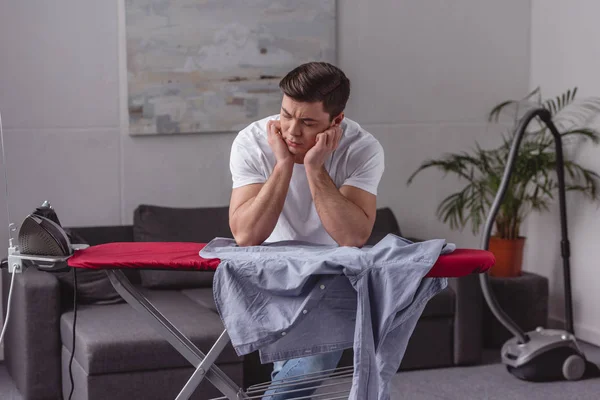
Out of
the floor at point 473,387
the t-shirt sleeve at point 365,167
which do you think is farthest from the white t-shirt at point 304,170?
the floor at point 473,387

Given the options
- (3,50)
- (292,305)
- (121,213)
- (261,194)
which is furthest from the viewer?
(121,213)

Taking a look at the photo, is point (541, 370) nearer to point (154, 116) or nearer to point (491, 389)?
point (491, 389)

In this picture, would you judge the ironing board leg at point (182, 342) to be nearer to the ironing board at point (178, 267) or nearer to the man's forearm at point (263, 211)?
the ironing board at point (178, 267)

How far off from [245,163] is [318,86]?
36cm

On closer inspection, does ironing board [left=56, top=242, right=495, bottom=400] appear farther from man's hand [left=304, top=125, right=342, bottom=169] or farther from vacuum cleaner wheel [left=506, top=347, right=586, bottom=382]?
vacuum cleaner wheel [left=506, top=347, right=586, bottom=382]

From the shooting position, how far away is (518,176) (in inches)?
188

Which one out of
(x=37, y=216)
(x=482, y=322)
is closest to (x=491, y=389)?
(x=482, y=322)

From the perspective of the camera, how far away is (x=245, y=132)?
2.92m

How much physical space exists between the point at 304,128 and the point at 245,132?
23 cm

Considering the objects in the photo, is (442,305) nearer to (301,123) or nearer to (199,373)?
(301,123)

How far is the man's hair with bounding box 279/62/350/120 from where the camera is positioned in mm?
2695

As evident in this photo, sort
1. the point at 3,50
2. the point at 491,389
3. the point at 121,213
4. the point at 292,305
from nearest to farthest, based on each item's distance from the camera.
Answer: the point at 292,305, the point at 491,389, the point at 3,50, the point at 121,213

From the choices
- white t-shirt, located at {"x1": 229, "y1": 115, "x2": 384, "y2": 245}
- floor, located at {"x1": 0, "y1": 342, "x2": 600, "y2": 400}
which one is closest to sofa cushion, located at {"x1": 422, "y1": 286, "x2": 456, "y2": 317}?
floor, located at {"x1": 0, "y1": 342, "x2": 600, "y2": 400}

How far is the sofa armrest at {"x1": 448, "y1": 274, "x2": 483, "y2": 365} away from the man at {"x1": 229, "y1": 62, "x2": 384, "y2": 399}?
1.60 meters
